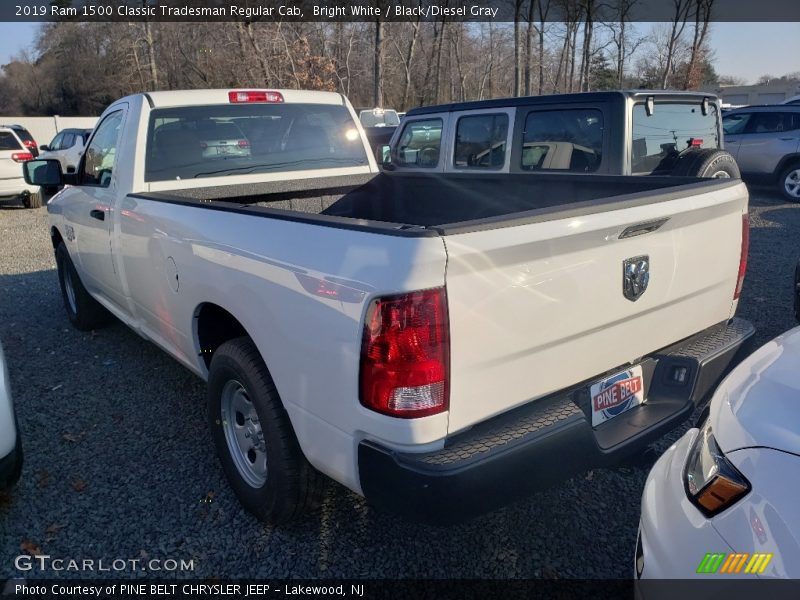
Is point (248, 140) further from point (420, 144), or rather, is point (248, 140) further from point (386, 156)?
point (420, 144)

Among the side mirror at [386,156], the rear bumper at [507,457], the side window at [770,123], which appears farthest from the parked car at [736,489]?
the side window at [770,123]

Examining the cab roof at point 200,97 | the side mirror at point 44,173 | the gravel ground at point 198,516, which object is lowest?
the gravel ground at point 198,516

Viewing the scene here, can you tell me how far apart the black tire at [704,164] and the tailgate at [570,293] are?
3.43m

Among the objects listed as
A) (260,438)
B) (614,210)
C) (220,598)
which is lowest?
(220,598)

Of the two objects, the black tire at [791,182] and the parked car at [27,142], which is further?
the parked car at [27,142]

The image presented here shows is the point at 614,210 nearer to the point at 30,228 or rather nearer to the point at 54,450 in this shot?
the point at 54,450

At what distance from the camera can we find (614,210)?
221cm

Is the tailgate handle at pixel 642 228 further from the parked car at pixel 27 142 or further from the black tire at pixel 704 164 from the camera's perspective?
the parked car at pixel 27 142

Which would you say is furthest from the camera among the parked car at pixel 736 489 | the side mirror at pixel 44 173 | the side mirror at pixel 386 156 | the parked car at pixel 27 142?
the parked car at pixel 27 142

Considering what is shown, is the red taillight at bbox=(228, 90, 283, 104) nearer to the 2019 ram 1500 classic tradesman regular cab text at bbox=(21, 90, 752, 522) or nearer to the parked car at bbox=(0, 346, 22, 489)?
the 2019 ram 1500 classic tradesman regular cab text at bbox=(21, 90, 752, 522)

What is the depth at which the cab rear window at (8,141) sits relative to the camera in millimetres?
13078

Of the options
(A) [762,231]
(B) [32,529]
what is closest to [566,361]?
(B) [32,529]

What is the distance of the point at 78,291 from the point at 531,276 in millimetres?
4563

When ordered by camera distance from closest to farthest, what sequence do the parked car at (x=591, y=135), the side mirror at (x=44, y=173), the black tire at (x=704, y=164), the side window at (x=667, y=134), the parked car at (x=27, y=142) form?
the side mirror at (x=44, y=173)
the parked car at (x=591, y=135)
the side window at (x=667, y=134)
the black tire at (x=704, y=164)
the parked car at (x=27, y=142)
